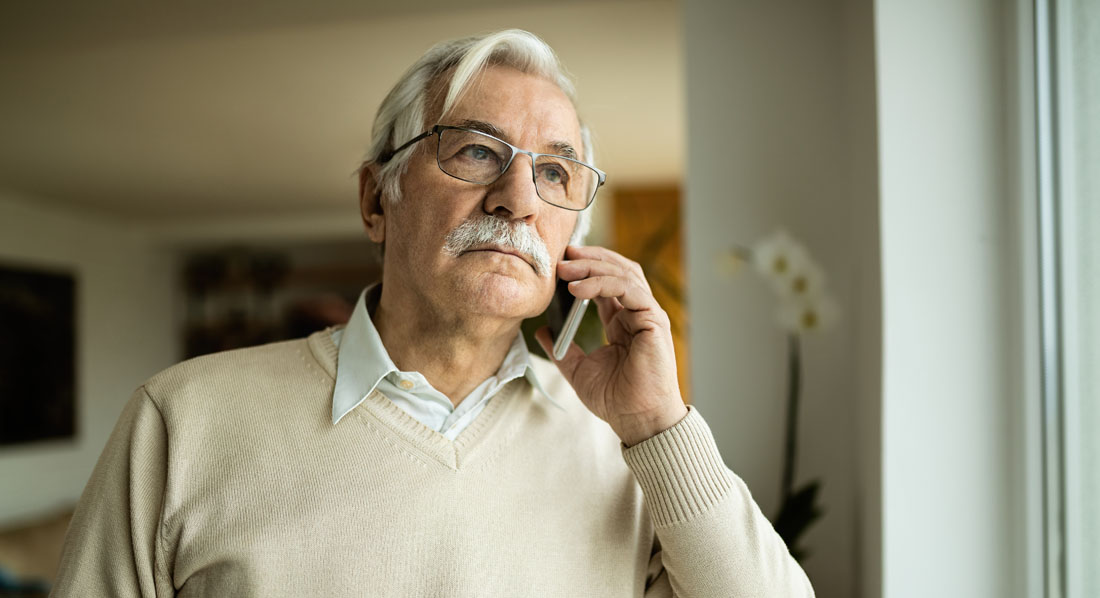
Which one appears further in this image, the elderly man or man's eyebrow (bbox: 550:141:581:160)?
man's eyebrow (bbox: 550:141:581:160)

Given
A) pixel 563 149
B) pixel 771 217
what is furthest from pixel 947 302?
pixel 771 217

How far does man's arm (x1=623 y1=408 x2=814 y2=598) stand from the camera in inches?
35.9

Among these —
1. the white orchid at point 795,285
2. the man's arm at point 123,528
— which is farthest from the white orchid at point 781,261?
the man's arm at point 123,528

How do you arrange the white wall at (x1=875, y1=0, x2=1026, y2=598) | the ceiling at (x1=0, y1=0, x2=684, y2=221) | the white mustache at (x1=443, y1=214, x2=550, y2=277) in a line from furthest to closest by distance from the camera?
1. the ceiling at (x1=0, y1=0, x2=684, y2=221)
2. the white wall at (x1=875, y1=0, x2=1026, y2=598)
3. the white mustache at (x1=443, y1=214, x2=550, y2=277)

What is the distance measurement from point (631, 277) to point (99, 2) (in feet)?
7.90

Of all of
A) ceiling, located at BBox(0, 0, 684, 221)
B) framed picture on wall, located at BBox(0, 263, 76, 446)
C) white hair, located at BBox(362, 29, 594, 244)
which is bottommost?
framed picture on wall, located at BBox(0, 263, 76, 446)

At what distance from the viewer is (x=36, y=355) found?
555cm

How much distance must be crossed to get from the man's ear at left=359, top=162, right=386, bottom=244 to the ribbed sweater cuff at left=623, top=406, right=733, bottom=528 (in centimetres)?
51

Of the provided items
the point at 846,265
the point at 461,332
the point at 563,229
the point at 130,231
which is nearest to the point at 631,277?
the point at 563,229

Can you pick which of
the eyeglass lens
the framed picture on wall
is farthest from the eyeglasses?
the framed picture on wall

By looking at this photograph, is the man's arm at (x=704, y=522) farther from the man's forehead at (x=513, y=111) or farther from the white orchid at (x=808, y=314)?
the white orchid at (x=808, y=314)

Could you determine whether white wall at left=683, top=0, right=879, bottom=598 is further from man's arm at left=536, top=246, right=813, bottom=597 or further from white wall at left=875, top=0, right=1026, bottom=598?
man's arm at left=536, top=246, right=813, bottom=597

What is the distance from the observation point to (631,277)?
3.31ft

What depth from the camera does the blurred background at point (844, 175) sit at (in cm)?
115
